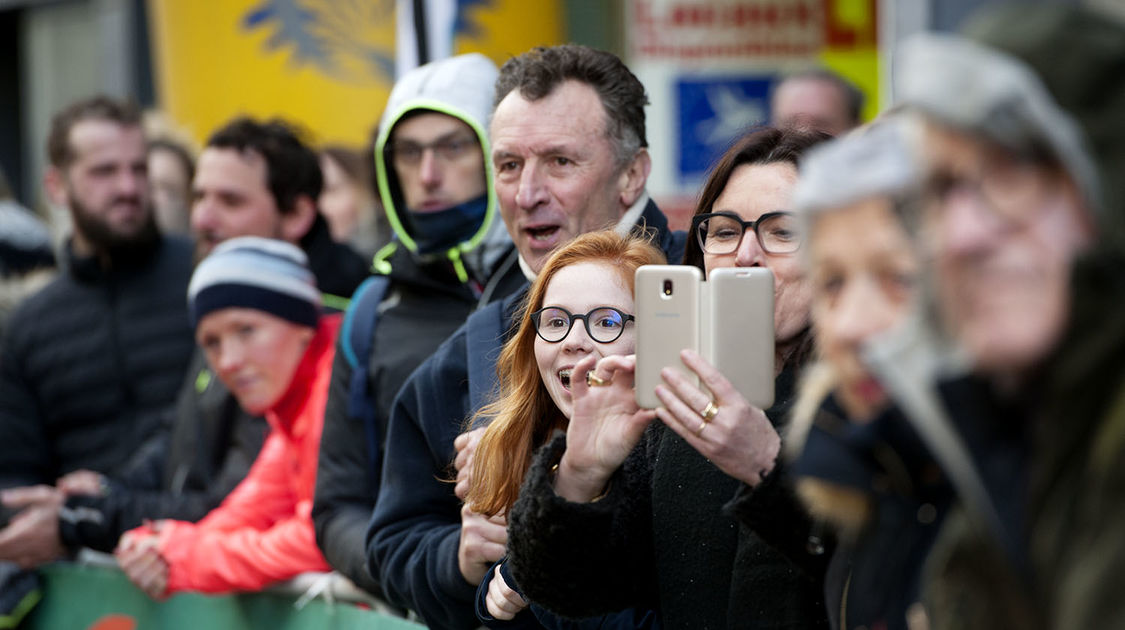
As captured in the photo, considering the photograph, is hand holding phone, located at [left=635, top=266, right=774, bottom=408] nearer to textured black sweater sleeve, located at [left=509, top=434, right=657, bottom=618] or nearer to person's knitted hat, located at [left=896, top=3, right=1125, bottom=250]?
textured black sweater sleeve, located at [left=509, top=434, right=657, bottom=618]

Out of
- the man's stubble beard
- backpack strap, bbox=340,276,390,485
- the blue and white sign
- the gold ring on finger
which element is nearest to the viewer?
the gold ring on finger

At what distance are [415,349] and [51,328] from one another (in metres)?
2.62

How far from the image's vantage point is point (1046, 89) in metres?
1.47

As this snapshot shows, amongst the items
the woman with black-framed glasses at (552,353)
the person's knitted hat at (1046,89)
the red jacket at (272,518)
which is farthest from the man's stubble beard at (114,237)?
the person's knitted hat at (1046,89)

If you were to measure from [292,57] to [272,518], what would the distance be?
3572 millimetres

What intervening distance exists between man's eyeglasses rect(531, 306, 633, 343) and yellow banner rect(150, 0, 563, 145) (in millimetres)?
4327

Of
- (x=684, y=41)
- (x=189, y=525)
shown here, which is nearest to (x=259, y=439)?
(x=189, y=525)

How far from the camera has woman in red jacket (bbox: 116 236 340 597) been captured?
15.0ft

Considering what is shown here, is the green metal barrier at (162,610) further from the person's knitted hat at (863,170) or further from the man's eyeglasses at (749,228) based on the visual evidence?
the person's knitted hat at (863,170)

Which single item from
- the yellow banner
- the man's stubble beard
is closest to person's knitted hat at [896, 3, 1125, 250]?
the man's stubble beard

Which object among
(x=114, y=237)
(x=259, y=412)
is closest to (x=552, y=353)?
(x=259, y=412)

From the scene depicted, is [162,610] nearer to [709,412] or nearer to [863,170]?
[709,412]

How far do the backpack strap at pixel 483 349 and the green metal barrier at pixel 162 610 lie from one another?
0.73 metres

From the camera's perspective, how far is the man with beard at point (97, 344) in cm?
611
